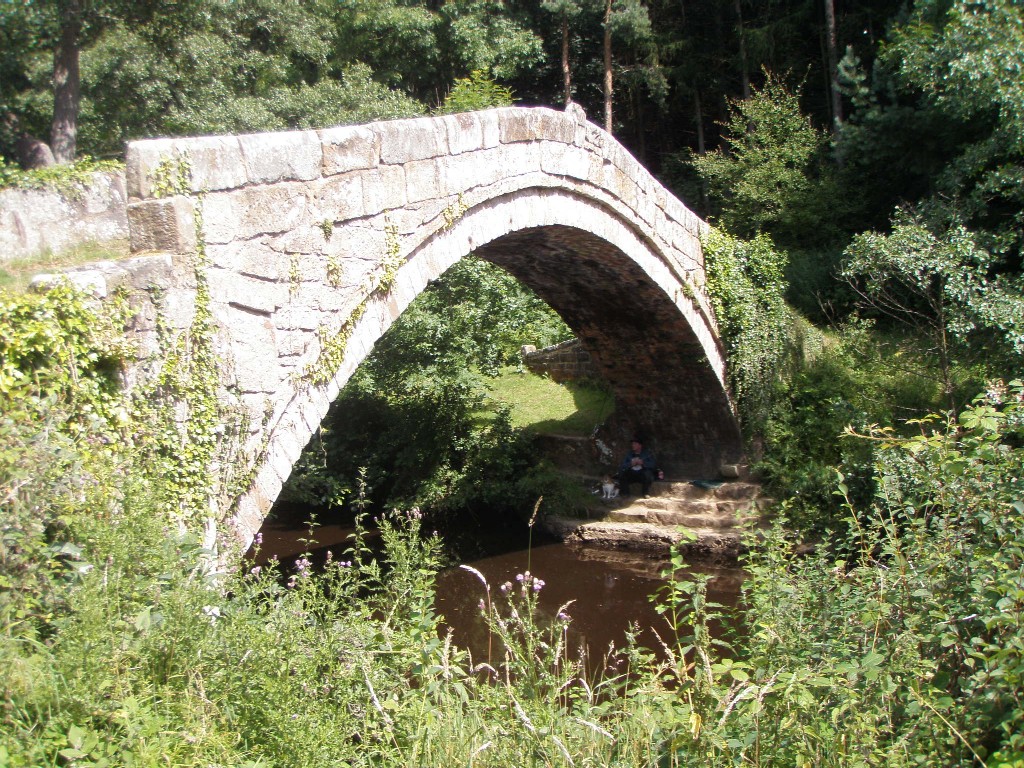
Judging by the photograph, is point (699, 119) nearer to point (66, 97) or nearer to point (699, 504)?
point (699, 504)

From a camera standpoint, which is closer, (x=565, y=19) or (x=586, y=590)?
(x=586, y=590)

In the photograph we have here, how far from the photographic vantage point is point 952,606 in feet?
9.83

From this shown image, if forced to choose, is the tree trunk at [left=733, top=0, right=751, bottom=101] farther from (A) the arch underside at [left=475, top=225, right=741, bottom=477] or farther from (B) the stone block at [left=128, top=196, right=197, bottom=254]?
(B) the stone block at [left=128, top=196, right=197, bottom=254]

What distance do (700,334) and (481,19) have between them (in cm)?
1004

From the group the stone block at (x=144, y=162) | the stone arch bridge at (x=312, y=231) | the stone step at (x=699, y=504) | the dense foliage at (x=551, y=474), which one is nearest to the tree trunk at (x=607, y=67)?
the dense foliage at (x=551, y=474)

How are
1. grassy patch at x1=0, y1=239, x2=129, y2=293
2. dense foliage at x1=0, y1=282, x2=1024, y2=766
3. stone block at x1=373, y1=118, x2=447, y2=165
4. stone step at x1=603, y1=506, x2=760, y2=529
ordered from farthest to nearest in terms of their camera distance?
1. stone step at x1=603, y1=506, x2=760, y2=529
2. stone block at x1=373, y1=118, x2=447, y2=165
3. grassy patch at x1=0, y1=239, x2=129, y2=293
4. dense foliage at x1=0, y1=282, x2=1024, y2=766

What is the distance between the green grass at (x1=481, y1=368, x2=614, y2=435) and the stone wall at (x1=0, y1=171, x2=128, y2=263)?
6858 mm

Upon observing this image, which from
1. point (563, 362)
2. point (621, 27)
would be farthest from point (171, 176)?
point (621, 27)

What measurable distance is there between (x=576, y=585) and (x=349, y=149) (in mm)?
5693

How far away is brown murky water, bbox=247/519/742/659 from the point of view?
7793mm

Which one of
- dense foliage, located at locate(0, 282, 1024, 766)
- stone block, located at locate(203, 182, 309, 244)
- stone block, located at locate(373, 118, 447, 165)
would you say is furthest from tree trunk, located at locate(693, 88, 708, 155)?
dense foliage, located at locate(0, 282, 1024, 766)

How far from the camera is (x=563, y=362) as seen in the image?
45.2ft

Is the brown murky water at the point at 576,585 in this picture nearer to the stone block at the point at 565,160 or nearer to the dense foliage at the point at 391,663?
the stone block at the point at 565,160

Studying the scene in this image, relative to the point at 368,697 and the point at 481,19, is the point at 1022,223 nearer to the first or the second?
the point at 368,697
